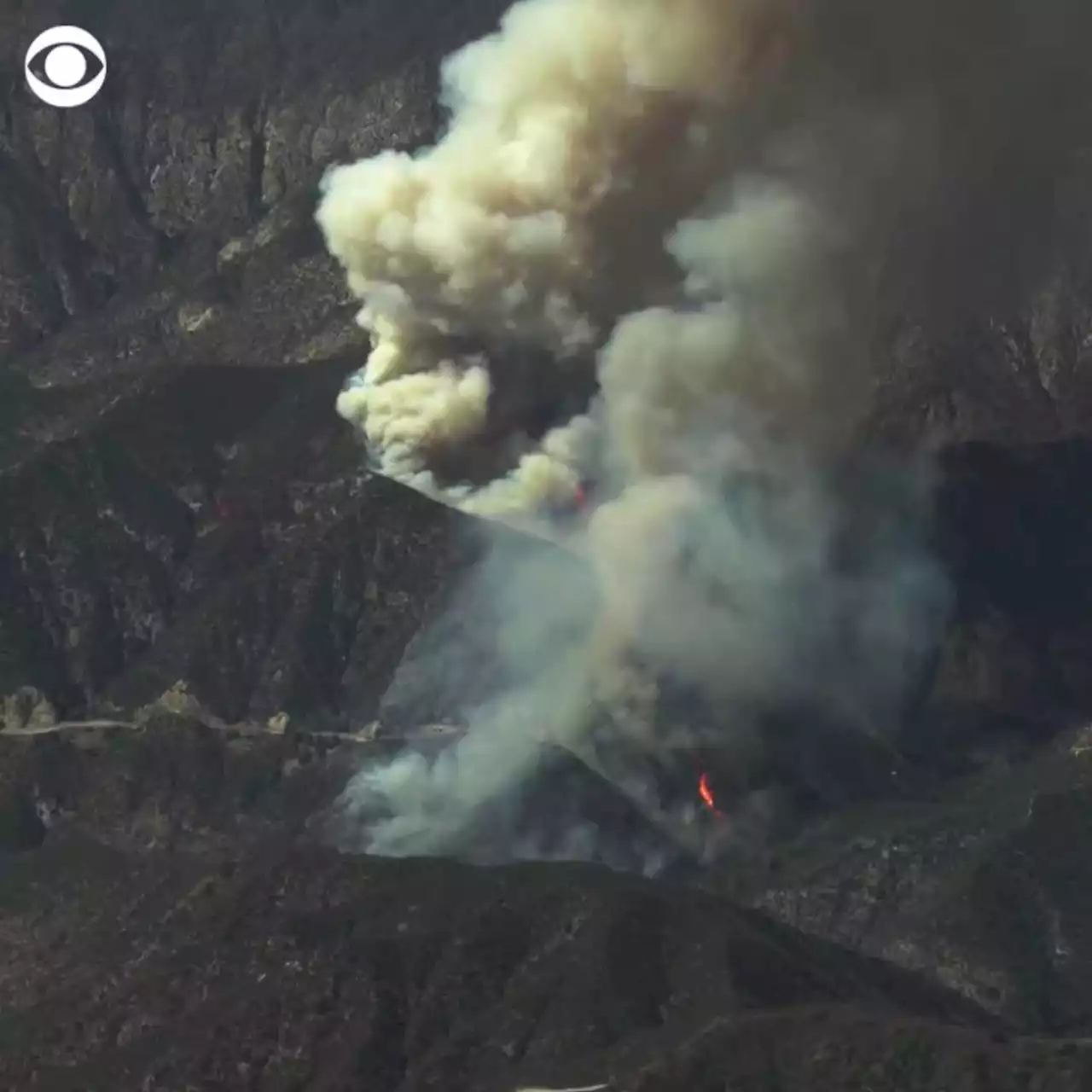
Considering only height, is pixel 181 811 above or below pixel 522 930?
above

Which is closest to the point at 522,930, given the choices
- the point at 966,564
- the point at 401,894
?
the point at 401,894

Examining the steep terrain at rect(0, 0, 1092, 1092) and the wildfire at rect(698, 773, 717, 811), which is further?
the wildfire at rect(698, 773, 717, 811)

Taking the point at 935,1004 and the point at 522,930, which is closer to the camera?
the point at 522,930

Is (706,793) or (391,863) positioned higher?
(706,793)

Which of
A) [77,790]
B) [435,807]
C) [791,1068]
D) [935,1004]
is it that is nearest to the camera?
[791,1068]

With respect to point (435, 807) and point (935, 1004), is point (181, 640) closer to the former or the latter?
point (435, 807)

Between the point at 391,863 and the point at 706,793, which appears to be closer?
the point at 391,863

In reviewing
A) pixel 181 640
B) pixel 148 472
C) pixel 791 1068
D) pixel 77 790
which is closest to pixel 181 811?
pixel 77 790

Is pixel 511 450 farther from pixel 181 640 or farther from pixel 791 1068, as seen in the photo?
pixel 791 1068

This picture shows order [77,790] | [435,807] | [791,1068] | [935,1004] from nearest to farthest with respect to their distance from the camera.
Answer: [791,1068] < [935,1004] < [435,807] < [77,790]

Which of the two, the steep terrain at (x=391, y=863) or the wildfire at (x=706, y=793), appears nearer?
the steep terrain at (x=391, y=863)

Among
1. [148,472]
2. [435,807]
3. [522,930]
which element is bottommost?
[522,930]
